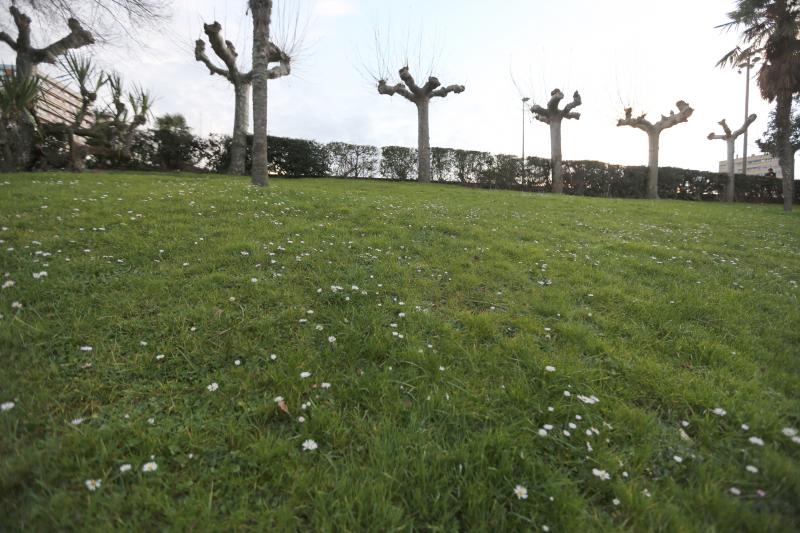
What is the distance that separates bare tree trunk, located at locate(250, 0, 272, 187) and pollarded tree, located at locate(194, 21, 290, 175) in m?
5.64

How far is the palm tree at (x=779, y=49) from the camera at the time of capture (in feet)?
48.7

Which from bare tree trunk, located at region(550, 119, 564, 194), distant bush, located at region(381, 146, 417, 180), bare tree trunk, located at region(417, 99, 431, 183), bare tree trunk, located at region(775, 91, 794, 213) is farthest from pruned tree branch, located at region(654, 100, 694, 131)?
distant bush, located at region(381, 146, 417, 180)

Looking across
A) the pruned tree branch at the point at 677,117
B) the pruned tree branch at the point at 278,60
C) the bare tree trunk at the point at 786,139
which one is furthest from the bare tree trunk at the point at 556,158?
the pruned tree branch at the point at 278,60

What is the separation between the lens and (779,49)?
15.8 metres

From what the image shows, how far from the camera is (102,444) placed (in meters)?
1.86

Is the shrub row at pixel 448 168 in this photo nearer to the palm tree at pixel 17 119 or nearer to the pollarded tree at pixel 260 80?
the palm tree at pixel 17 119

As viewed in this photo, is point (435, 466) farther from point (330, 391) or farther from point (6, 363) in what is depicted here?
point (6, 363)

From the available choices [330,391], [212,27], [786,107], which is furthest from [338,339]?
[786,107]

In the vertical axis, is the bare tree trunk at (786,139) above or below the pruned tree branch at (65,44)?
below

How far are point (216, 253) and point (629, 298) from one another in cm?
523

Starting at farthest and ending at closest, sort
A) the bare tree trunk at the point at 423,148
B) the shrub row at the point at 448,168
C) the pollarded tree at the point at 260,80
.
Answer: the bare tree trunk at the point at 423,148, the shrub row at the point at 448,168, the pollarded tree at the point at 260,80

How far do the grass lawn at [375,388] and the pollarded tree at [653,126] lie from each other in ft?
64.8

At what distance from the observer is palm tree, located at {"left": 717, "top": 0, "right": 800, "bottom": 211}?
14844mm

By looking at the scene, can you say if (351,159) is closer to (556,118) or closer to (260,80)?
(260,80)
